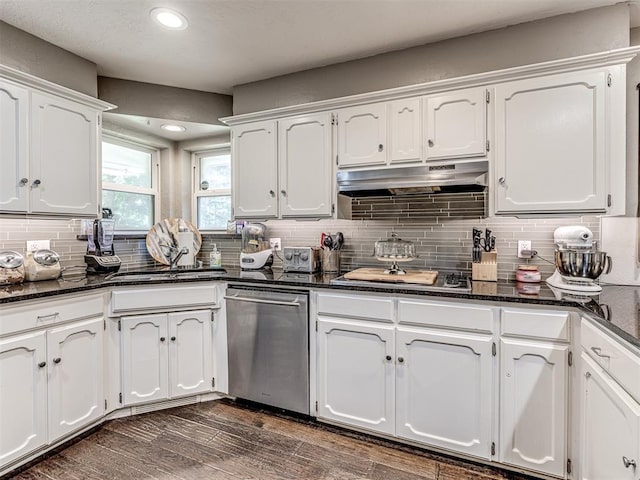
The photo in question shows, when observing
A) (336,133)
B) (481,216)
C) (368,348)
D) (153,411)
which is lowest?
(153,411)

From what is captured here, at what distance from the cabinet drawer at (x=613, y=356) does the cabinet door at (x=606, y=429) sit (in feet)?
0.11

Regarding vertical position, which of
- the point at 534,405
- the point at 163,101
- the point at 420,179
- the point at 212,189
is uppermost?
the point at 163,101

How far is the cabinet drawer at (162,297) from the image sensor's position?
220 centimetres

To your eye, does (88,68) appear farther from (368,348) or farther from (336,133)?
(368,348)

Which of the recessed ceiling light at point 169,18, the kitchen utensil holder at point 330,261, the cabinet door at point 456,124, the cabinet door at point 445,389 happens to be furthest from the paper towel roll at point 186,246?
the cabinet door at point 456,124

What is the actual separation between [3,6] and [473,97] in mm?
2682

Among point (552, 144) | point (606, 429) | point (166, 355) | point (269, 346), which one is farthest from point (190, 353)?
point (552, 144)

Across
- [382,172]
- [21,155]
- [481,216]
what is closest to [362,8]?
[382,172]

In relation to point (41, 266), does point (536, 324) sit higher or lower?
lower

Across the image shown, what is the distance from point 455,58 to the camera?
220 centimetres

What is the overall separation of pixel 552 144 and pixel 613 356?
→ 1200 millimetres

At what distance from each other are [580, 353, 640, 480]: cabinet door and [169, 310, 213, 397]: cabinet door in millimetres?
2160

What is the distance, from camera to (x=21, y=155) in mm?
1998

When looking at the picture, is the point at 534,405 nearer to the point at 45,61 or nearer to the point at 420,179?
the point at 420,179
